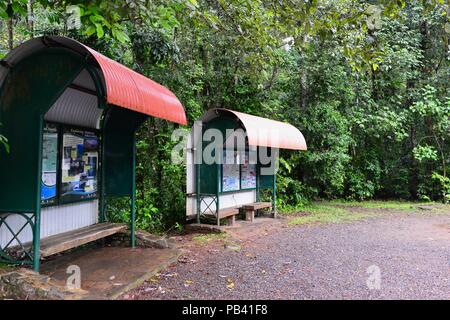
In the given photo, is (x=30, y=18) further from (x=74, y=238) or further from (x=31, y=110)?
(x=74, y=238)

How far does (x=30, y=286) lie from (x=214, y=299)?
194cm

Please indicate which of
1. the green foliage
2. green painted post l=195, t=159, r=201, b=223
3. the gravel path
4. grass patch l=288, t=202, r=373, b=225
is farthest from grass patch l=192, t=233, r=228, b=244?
the green foliage

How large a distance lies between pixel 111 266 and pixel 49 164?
1.70m

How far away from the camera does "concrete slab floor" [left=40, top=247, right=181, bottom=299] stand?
169 inches

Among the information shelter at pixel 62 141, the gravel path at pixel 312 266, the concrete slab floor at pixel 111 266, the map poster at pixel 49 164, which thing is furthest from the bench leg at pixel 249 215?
the map poster at pixel 49 164

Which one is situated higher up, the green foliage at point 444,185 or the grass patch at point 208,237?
the green foliage at point 444,185

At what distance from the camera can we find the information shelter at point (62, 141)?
168 inches

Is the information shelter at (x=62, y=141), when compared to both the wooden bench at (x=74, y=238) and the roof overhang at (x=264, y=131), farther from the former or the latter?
the roof overhang at (x=264, y=131)

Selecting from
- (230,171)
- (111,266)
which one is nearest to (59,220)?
(111,266)

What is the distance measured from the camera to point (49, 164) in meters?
5.16

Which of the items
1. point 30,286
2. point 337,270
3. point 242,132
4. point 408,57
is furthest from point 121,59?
point 408,57

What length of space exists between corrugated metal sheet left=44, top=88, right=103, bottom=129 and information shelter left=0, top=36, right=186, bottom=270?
2 cm

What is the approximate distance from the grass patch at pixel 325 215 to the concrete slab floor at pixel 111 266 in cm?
511

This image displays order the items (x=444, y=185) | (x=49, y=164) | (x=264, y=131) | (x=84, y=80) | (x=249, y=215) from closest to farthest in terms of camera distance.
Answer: (x=49, y=164) → (x=84, y=80) → (x=264, y=131) → (x=249, y=215) → (x=444, y=185)
